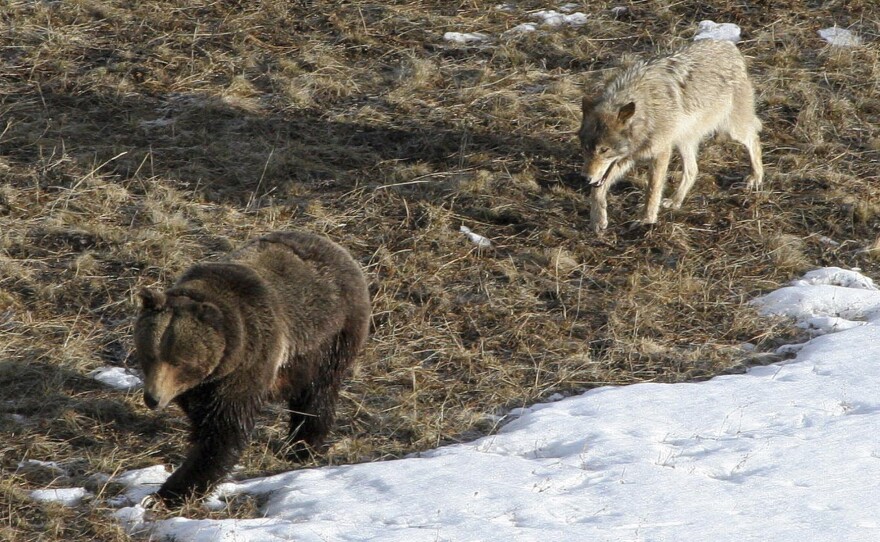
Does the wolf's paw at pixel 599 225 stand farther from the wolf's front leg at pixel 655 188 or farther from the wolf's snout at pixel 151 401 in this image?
the wolf's snout at pixel 151 401

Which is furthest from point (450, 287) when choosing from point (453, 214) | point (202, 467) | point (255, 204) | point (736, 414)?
point (202, 467)

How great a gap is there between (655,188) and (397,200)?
236cm

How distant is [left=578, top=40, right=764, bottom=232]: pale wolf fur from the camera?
1016cm

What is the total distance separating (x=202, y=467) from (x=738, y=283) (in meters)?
5.15

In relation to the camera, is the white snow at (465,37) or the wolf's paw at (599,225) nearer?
the wolf's paw at (599,225)

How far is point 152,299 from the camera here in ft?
19.5

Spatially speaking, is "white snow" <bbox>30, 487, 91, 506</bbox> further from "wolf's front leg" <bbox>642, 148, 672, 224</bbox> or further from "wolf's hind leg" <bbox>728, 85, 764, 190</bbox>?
"wolf's hind leg" <bbox>728, 85, 764, 190</bbox>

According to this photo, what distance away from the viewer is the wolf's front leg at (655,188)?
1028 cm

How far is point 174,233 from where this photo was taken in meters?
9.36

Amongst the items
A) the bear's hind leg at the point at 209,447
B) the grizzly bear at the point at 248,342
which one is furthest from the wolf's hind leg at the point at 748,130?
the bear's hind leg at the point at 209,447

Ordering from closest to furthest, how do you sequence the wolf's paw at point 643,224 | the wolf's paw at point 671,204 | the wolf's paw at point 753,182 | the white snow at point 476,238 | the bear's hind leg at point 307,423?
the bear's hind leg at point 307,423 < the white snow at point 476,238 < the wolf's paw at point 643,224 < the wolf's paw at point 671,204 < the wolf's paw at point 753,182

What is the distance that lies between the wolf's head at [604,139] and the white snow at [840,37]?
14.5 ft

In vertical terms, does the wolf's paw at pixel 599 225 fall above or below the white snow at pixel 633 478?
below

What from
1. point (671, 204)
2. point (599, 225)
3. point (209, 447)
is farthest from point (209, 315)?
point (671, 204)
